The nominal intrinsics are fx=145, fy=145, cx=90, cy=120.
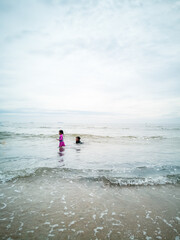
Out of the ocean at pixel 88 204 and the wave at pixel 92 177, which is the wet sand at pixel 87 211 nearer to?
the ocean at pixel 88 204

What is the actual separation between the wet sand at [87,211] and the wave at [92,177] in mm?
393

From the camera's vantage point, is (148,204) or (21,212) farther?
(148,204)

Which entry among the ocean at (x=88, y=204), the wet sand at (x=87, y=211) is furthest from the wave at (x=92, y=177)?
Result: the wet sand at (x=87, y=211)

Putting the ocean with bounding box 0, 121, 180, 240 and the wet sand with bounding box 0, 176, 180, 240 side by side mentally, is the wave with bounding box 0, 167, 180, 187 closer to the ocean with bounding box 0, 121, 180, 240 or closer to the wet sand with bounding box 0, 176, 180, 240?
the ocean with bounding box 0, 121, 180, 240

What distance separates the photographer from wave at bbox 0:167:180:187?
5.76 metres

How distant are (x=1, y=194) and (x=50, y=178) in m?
1.87

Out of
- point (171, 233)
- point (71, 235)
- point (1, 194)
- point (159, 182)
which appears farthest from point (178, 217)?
point (1, 194)

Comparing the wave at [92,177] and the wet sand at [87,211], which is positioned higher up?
the wet sand at [87,211]

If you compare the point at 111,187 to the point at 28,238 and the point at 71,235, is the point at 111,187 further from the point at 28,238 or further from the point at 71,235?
the point at 28,238

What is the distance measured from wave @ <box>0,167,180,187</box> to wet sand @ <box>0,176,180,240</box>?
393 millimetres

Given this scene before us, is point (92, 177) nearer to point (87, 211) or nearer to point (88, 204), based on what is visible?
point (88, 204)

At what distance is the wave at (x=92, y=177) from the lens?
5.76 metres

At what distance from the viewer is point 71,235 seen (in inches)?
122

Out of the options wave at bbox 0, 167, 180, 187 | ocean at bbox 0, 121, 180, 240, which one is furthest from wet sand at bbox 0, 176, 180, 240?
wave at bbox 0, 167, 180, 187
